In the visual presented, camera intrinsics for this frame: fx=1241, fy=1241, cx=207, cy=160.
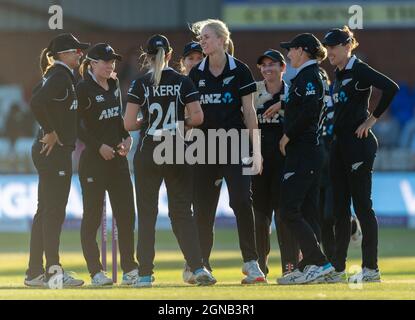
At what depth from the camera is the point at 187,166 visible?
11.9 metres

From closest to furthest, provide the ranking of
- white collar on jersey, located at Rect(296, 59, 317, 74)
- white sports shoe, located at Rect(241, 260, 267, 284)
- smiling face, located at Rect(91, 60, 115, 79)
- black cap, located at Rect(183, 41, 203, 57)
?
1. white collar on jersey, located at Rect(296, 59, 317, 74)
2. white sports shoe, located at Rect(241, 260, 267, 284)
3. smiling face, located at Rect(91, 60, 115, 79)
4. black cap, located at Rect(183, 41, 203, 57)

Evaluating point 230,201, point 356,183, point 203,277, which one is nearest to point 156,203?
point 230,201

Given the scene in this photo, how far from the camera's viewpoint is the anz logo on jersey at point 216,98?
12148 mm

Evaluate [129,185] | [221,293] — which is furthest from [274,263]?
[221,293]

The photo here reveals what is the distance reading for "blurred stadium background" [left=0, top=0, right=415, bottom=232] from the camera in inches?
1310

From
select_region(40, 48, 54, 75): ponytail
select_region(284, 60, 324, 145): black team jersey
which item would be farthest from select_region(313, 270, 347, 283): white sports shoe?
select_region(40, 48, 54, 75): ponytail

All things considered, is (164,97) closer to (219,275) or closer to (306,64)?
(306,64)

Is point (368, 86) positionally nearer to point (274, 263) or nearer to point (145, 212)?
point (145, 212)

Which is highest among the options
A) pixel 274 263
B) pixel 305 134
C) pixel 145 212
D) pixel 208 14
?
pixel 208 14

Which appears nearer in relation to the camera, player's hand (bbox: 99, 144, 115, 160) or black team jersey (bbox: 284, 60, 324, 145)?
black team jersey (bbox: 284, 60, 324, 145)

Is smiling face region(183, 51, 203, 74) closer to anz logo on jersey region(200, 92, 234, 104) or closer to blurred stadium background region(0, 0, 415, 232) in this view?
anz logo on jersey region(200, 92, 234, 104)

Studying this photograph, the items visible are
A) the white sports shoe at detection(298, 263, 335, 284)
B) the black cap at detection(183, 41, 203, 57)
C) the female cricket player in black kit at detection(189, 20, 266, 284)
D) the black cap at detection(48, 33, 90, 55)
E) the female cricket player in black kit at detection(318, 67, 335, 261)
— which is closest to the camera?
the white sports shoe at detection(298, 263, 335, 284)

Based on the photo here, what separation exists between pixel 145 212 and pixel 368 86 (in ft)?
8.50
